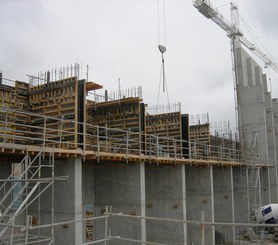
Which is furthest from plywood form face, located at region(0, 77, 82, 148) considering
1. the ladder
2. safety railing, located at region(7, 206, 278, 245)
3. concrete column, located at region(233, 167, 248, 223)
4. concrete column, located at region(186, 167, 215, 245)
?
concrete column, located at region(233, 167, 248, 223)

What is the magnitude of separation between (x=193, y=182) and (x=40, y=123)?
1184 centimetres

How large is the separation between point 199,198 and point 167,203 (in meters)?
4.48

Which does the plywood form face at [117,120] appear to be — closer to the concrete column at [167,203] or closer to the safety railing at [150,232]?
the concrete column at [167,203]

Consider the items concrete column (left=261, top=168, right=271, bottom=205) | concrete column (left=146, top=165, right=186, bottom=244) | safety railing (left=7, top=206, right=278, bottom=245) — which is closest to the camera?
safety railing (left=7, top=206, right=278, bottom=245)

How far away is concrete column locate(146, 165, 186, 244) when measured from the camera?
18.3 meters

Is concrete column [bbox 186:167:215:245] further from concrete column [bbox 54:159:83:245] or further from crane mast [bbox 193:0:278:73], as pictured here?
crane mast [bbox 193:0:278:73]

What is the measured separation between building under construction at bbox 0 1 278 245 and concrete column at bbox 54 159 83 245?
3 cm

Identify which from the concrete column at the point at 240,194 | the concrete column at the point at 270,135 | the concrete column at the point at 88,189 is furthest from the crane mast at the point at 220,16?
the concrete column at the point at 88,189

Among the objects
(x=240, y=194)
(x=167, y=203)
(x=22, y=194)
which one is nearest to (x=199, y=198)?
(x=167, y=203)

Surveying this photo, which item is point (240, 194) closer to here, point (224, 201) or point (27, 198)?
point (224, 201)

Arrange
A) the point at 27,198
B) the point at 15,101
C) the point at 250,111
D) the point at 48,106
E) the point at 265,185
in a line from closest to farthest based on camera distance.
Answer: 1. the point at 27,198
2. the point at 48,106
3. the point at 15,101
4. the point at 250,111
5. the point at 265,185

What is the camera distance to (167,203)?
19062 millimetres

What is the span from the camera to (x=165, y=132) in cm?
2491

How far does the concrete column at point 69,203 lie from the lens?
11879mm
